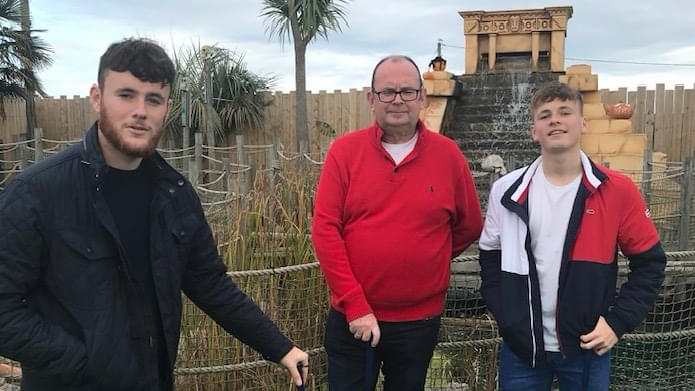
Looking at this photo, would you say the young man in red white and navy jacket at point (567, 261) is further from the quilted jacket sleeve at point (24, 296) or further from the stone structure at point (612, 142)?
the stone structure at point (612, 142)

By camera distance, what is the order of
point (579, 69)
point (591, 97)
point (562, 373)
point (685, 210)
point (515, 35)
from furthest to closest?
1. point (515, 35)
2. point (579, 69)
3. point (591, 97)
4. point (685, 210)
5. point (562, 373)

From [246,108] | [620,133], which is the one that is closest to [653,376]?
[620,133]

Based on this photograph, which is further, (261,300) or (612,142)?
(612,142)

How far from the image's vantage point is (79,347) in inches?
54.7

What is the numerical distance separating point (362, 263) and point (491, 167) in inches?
158

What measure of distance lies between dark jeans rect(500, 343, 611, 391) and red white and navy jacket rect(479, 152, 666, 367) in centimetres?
4

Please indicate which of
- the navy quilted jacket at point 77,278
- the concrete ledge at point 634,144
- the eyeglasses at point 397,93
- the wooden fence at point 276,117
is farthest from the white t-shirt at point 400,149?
the wooden fence at point 276,117

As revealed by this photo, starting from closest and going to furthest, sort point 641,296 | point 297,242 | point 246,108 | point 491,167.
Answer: point 641,296 → point 297,242 → point 491,167 → point 246,108

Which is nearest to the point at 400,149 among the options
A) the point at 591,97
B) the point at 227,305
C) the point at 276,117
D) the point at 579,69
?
the point at 227,305

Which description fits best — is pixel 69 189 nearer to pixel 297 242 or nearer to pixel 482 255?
pixel 482 255

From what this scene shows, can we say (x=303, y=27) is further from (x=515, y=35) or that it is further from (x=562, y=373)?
(x=562, y=373)


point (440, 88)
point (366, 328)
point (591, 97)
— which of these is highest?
point (440, 88)

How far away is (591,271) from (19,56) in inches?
559

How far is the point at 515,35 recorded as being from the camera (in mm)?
11250
